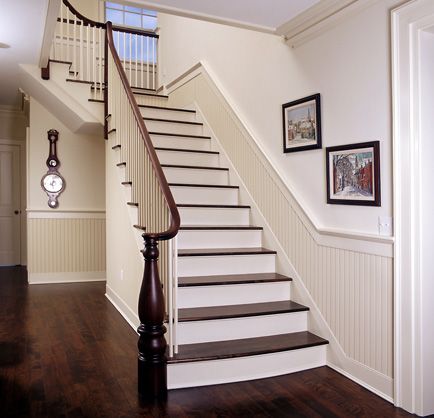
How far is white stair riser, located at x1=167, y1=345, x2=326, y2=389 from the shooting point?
278 centimetres

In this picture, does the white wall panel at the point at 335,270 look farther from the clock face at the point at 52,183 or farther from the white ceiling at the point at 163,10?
the clock face at the point at 52,183

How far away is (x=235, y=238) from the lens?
4.04 meters

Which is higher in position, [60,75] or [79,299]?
[60,75]

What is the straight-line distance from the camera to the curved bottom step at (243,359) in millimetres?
2785

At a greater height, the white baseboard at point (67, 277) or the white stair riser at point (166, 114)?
the white stair riser at point (166, 114)

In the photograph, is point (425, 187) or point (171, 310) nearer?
point (425, 187)

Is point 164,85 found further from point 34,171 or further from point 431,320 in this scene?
point 431,320

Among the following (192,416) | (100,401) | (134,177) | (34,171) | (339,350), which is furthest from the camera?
(34,171)

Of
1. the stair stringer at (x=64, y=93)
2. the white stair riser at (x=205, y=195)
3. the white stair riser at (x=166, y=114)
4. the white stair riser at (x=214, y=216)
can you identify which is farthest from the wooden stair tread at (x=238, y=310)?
the stair stringer at (x=64, y=93)

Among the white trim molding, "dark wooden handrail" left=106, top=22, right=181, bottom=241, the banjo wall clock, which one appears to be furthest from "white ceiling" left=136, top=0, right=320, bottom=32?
the white trim molding

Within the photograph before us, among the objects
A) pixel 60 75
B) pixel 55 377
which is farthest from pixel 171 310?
pixel 60 75

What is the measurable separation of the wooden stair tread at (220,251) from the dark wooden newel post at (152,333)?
79 centimetres

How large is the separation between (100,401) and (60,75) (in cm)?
413

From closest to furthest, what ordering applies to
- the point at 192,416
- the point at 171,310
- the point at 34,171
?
the point at 192,416 < the point at 171,310 < the point at 34,171
